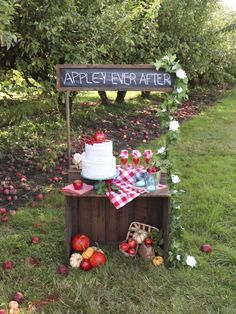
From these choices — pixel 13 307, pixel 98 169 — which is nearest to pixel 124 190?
pixel 98 169

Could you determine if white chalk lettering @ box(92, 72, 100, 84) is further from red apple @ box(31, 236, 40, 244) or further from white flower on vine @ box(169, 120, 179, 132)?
red apple @ box(31, 236, 40, 244)

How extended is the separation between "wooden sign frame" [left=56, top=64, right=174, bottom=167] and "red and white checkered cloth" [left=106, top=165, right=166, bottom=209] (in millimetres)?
726

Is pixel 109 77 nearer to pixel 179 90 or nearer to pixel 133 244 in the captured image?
pixel 179 90

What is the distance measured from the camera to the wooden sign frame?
3.16 m

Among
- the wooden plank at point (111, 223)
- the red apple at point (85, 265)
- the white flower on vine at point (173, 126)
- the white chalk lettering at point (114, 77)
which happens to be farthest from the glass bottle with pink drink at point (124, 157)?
the red apple at point (85, 265)

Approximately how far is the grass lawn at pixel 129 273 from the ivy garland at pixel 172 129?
0.38 feet

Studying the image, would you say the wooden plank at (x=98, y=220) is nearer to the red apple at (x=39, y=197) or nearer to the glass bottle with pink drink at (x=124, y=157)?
the glass bottle with pink drink at (x=124, y=157)

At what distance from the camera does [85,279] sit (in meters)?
3.17

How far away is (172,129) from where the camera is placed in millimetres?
3201

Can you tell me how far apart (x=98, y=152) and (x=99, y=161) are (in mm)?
83

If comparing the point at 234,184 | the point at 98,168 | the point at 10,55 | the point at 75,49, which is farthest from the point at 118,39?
the point at 98,168

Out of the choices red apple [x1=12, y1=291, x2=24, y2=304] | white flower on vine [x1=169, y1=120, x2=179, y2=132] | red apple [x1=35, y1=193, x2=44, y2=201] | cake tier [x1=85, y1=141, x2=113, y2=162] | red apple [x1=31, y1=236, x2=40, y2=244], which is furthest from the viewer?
red apple [x1=35, y1=193, x2=44, y2=201]

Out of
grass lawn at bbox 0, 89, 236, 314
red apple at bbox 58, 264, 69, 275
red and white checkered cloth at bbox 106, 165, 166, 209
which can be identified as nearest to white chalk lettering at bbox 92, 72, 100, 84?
red and white checkered cloth at bbox 106, 165, 166, 209

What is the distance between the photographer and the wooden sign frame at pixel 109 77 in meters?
3.16
